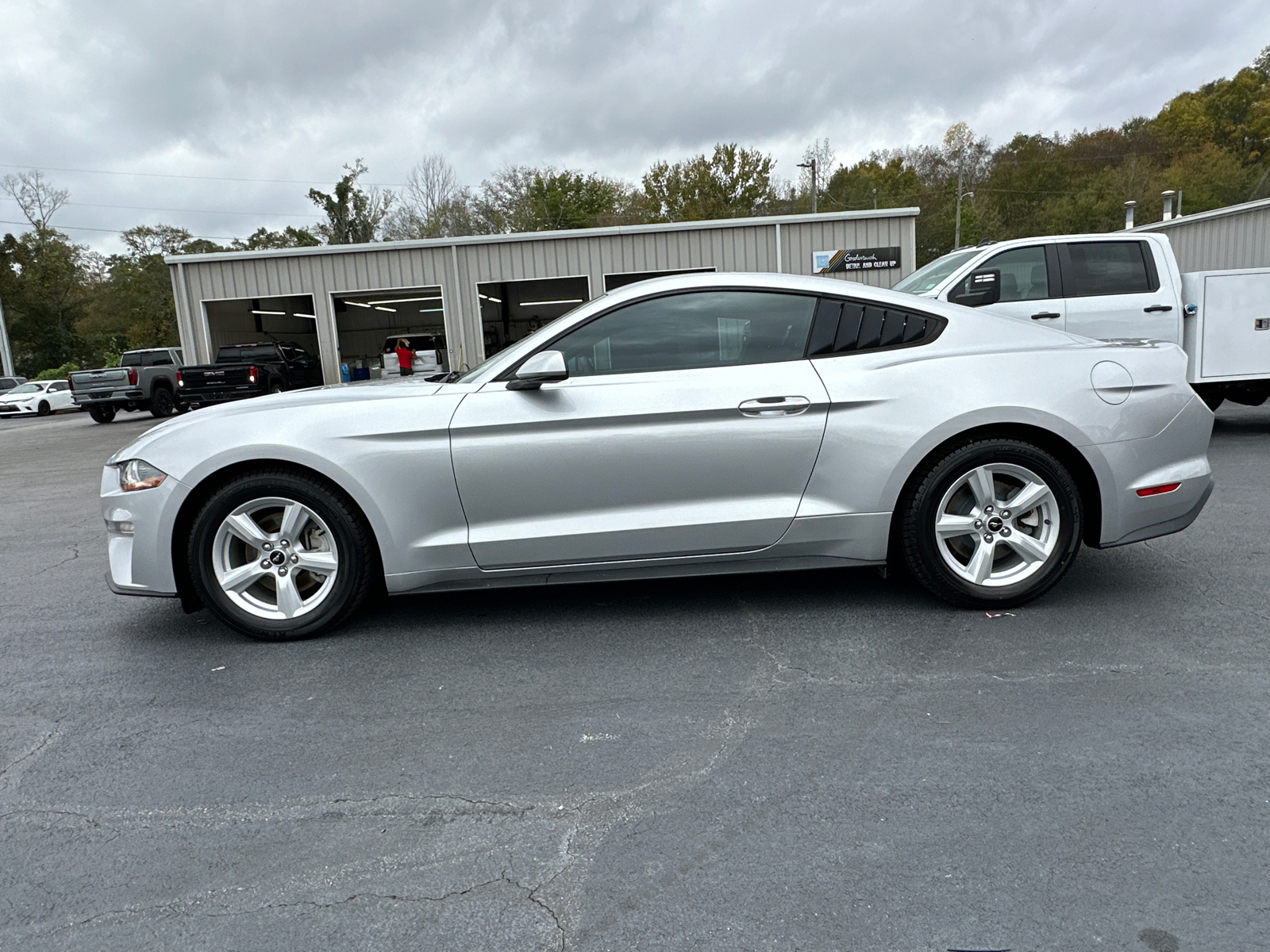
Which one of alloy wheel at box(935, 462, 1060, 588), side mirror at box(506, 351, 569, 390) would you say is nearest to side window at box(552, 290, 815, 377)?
side mirror at box(506, 351, 569, 390)

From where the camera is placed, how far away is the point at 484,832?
2.29 m

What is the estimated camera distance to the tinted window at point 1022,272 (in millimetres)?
8031

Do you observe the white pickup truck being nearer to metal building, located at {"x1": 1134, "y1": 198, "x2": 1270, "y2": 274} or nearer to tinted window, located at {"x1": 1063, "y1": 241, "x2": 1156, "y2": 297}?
tinted window, located at {"x1": 1063, "y1": 241, "x2": 1156, "y2": 297}

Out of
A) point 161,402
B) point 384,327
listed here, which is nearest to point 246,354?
point 161,402

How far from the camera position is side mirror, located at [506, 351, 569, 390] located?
3.50 metres

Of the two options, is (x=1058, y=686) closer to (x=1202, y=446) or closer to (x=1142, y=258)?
(x=1202, y=446)

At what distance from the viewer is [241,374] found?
18.7m

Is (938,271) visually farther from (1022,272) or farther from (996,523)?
(996,523)

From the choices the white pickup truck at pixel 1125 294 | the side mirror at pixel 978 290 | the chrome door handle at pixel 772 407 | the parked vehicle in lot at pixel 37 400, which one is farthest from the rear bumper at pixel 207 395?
the chrome door handle at pixel 772 407

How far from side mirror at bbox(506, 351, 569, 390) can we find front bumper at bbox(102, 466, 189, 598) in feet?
4.97

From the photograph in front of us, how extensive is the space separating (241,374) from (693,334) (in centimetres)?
1747

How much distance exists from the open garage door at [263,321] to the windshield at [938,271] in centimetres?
1955

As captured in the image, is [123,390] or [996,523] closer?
[996,523]

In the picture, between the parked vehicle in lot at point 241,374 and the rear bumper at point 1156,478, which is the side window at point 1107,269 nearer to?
the rear bumper at point 1156,478
